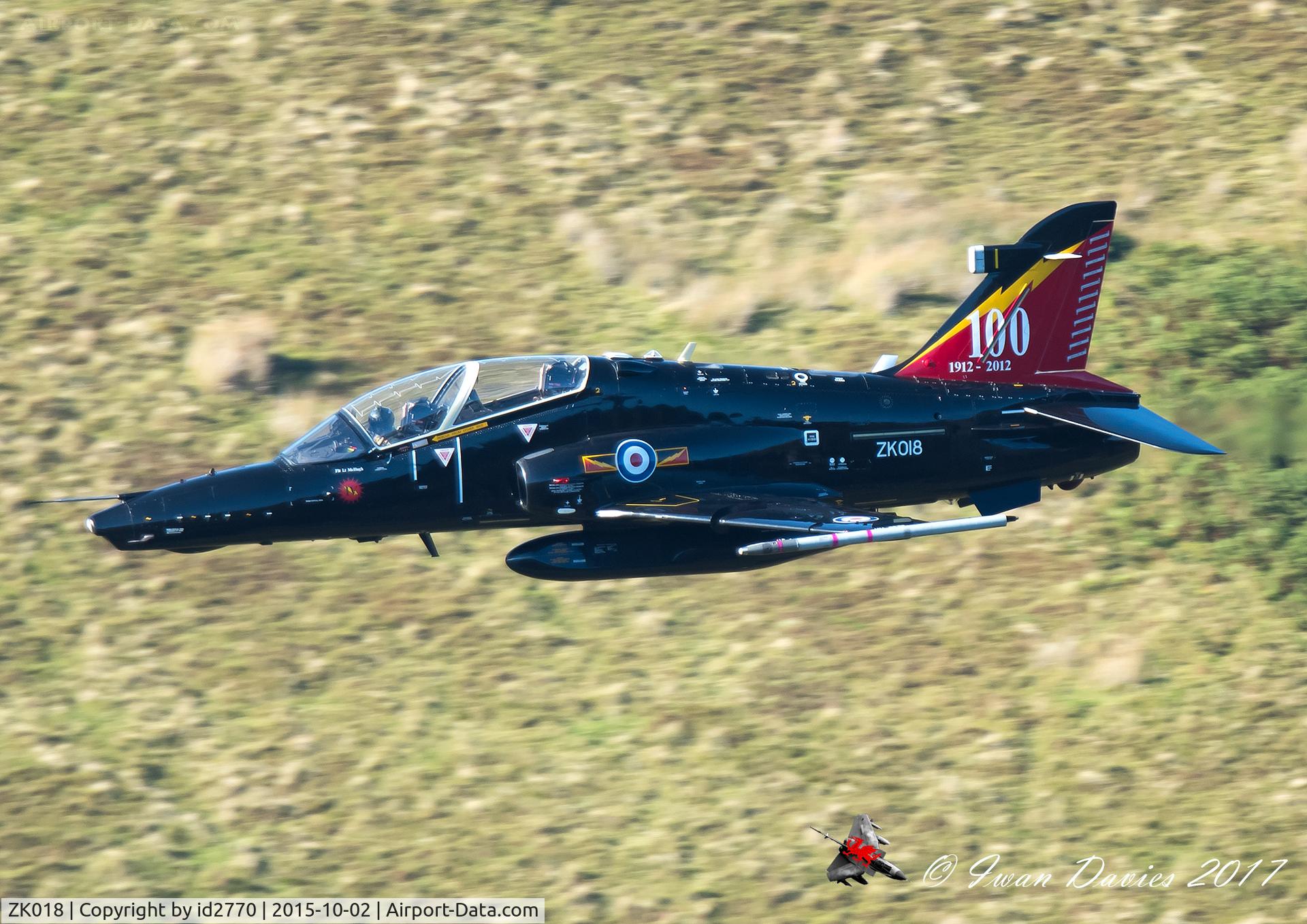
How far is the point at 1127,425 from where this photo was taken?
60.8 feet

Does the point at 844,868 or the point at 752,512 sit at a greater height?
the point at 752,512

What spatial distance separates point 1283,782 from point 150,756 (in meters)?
14.4

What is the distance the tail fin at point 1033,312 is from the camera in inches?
745

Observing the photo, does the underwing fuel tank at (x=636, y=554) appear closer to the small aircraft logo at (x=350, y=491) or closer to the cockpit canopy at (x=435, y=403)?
the cockpit canopy at (x=435, y=403)

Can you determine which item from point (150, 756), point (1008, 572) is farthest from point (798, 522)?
point (150, 756)

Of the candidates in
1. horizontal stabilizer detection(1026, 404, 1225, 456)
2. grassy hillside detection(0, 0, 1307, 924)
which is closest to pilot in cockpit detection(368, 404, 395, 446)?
grassy hillside detection(0, 0, 1307, 924)

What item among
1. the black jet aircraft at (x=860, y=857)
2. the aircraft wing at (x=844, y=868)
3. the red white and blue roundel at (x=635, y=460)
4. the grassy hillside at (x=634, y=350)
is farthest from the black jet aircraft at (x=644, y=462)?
the grassy hillside at (x=634, y=350)

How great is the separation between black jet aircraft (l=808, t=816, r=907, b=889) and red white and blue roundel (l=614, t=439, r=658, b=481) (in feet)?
15.2

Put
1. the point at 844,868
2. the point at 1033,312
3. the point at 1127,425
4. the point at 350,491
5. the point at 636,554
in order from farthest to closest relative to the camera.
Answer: the point at 1033,312 < the point at 1127,425 < the point at 844,868 < the point at 636,554 < the point at 350,491

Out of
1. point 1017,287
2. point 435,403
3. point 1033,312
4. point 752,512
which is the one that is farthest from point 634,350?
point 752,512

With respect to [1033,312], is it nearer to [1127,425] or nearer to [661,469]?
[1127,425]

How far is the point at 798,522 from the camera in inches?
644

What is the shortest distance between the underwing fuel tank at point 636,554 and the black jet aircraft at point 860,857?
3240 millimetres

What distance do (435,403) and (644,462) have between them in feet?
7.90
